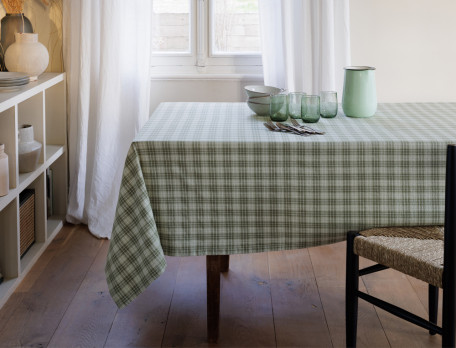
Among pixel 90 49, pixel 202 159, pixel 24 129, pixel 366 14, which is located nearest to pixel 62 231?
pixel 24 129

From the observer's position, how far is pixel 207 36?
3.61m

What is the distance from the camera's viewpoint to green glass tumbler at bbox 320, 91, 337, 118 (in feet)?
8.28

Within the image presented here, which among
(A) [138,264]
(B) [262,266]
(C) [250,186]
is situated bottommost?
Answer: (B) [262,266]

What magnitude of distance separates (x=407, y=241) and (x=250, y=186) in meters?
0.49

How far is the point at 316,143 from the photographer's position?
2.16 meters

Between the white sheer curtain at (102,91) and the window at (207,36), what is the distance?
23 cm

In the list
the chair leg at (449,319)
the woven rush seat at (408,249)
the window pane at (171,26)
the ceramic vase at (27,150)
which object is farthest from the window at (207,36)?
the chair leg at (449,319)

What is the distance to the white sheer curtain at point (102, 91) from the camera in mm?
3352

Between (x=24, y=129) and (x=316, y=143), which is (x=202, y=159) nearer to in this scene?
(x=316, y=143)

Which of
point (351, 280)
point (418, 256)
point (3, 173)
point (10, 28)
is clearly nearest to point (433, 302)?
point (351, 280)

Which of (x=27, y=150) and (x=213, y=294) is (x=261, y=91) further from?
(x=27, y=150)

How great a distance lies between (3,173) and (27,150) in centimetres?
36

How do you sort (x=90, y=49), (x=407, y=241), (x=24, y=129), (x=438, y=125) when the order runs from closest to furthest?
1. (x=407, y=241)
2. (x=438, y=125)
3. (x=24, y=129)
4. (x=90, y=49)

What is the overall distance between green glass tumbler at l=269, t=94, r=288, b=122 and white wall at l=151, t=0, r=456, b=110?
3.64ft
